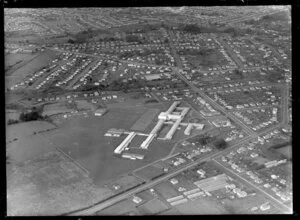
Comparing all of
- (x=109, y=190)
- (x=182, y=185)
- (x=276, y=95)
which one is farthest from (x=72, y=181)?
(x=276, y=95)

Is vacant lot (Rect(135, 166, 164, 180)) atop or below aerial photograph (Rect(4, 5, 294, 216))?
below

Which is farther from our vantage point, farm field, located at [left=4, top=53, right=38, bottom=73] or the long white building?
farm field, located at [left=4, top=53, right=38, bottom=73]

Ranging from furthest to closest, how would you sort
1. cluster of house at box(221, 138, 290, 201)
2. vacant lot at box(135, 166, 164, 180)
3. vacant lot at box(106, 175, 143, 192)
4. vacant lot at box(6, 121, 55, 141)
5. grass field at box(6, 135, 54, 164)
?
vacant lot at box(6, 121, 55, 141) < grass field at box(6, 135, 54, 164) < vacant lot at box(135, 166, 164, 180) < vacant lot at box(106, 175, 143, 192) < cluster of house at box(221, 138, 290, 201)

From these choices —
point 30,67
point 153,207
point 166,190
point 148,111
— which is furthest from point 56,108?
point 153,207

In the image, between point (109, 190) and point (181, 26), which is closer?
point (109, 190)

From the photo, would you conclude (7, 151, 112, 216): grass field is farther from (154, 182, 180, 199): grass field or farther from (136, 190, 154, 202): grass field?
(154, 182, 180, 199): grass field

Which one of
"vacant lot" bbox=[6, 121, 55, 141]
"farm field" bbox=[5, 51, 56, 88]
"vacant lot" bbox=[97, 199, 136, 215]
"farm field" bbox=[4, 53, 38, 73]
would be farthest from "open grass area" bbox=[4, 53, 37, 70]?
"vacant lot" bbox=[97, 199, 136, 215]
